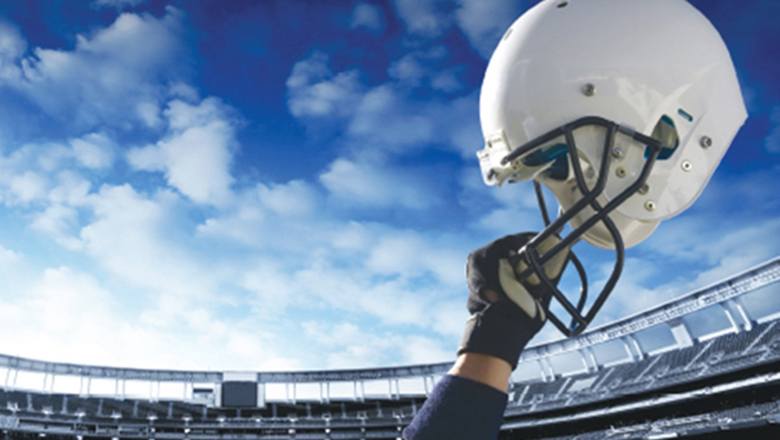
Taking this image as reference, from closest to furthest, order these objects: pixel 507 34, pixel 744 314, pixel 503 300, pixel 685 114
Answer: pixel 503 300 → pixel 685 114 → pixel 507 34 → pixel 744 314

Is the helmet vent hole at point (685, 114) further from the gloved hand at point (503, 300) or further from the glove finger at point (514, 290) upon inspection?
the glove finger at point (514, 290)

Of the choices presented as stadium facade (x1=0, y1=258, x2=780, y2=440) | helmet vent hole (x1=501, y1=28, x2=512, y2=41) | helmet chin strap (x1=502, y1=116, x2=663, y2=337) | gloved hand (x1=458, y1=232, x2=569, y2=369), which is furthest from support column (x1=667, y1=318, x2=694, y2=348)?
gloved hand (x1=458, y1=232, x2=569, y2=369)

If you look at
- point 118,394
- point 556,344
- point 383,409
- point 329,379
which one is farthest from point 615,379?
point 118,394

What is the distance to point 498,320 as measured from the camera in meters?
1.61

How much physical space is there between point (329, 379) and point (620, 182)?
34.9 m

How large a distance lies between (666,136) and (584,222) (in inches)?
26.1

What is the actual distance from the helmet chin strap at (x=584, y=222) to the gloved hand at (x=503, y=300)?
0.13 ft

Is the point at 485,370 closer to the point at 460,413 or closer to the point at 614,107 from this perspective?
the point at 460,413

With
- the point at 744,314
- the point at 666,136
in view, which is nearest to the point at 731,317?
the point at 744,314

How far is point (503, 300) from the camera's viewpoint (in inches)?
64.1

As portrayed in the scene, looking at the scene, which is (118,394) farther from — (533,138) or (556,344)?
(533,138)

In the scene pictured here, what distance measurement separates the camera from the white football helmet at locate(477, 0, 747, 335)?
6.16ft

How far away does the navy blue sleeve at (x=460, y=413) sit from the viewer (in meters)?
1.46

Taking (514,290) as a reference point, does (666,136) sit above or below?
above
